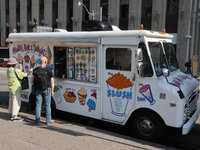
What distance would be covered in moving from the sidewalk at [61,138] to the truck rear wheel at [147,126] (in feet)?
0.53

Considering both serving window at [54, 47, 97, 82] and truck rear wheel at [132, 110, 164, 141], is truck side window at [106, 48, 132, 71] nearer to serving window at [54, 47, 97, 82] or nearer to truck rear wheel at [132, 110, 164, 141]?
serving window at [54, 47, 97, 82]

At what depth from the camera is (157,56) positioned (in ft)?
15.7

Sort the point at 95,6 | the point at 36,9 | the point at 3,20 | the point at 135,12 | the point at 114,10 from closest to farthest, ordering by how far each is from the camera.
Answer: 1. the point at 135,12
2. the point at 114,10
3. the point at 95,6
4. the point at 36,9
5. the point at 3,20

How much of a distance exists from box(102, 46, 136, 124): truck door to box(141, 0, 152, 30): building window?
20.6 metres

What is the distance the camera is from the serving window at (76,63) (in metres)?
5.38

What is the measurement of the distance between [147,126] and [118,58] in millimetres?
1651

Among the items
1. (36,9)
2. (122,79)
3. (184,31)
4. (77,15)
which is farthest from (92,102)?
(36,9)

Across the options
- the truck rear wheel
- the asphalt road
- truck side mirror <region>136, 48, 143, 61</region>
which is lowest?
the asphalt road

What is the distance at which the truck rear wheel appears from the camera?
4559 mm

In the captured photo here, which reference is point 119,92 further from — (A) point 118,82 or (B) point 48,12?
(B) point 48,12

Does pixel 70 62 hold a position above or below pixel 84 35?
below

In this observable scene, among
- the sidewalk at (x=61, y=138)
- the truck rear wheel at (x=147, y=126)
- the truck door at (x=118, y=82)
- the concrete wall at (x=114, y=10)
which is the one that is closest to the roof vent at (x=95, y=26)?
the truck door at (x=118, y=82)

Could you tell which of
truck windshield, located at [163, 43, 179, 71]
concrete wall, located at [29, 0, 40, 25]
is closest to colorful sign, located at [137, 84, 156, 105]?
truck windshield, located at [163, 43, 179, 71]

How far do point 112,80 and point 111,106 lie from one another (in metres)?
0.63
